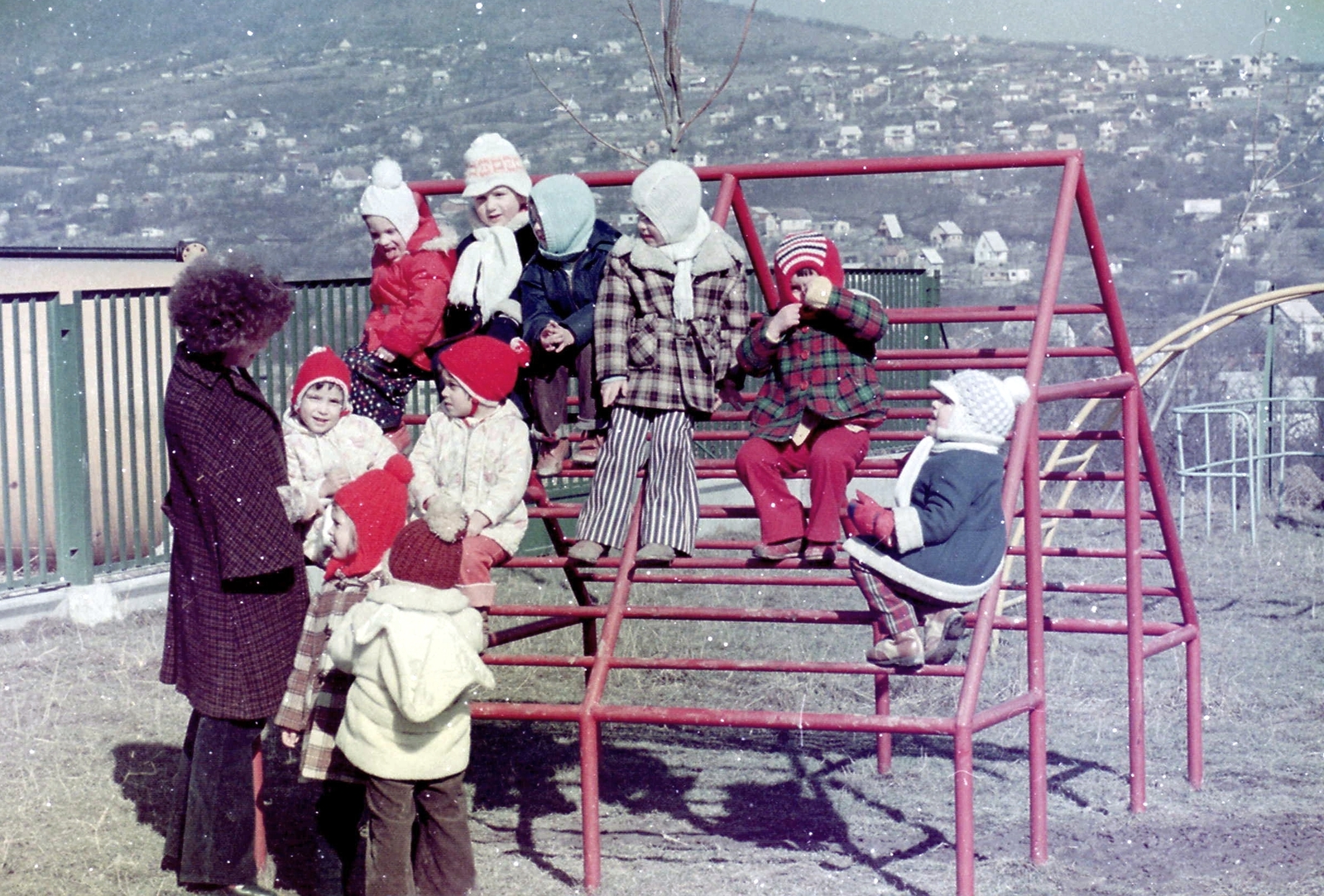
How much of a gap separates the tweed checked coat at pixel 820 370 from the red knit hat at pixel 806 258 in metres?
0.13

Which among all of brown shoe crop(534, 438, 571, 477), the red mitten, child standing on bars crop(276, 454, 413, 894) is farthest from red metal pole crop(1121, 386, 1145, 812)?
child standing on bars crop(276, 454, 413, 894)

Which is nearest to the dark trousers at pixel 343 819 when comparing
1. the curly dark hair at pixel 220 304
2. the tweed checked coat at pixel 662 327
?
the curly dark hair at pixel 220 304

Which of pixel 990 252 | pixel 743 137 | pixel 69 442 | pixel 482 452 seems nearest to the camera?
pixel 482 452

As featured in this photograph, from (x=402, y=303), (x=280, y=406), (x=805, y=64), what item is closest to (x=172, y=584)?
(x=402, y=303)

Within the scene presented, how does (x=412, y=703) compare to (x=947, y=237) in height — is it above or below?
below

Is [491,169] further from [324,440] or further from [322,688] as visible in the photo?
[322,688]

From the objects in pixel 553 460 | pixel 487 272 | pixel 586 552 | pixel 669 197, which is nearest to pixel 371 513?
pixel 586 552

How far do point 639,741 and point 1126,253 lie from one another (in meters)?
21.7

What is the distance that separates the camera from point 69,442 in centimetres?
840

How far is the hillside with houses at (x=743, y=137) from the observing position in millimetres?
25750

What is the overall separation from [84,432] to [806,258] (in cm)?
545

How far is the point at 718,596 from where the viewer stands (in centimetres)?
890

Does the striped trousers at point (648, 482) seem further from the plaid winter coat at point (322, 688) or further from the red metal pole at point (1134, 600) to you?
the red metal pole at point (1134, 600)

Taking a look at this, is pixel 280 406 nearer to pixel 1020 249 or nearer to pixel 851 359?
pixel 851 359
